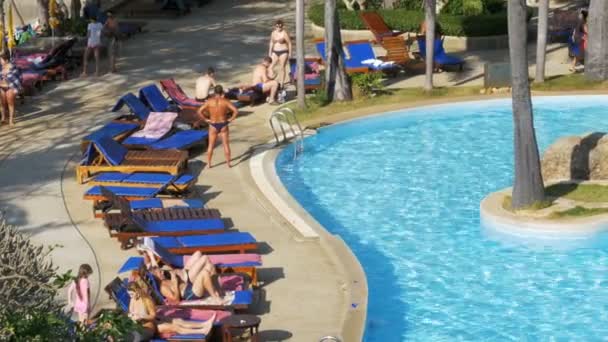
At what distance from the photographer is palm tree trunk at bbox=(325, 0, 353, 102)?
27172 millimetres

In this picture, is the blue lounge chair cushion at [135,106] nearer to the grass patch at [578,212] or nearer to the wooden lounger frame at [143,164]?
the wooden lounger frame at [143,164]

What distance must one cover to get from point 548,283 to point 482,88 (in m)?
11.2

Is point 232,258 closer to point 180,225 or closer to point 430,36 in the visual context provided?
point 180,225

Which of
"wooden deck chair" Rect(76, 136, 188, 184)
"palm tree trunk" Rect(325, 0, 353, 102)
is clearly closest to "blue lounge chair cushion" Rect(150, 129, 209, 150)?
"wooden deck chair" Rect(76, 136, 188, 184)

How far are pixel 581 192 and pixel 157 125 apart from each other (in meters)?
7.95

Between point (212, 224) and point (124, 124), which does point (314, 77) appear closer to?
point (124, 124)

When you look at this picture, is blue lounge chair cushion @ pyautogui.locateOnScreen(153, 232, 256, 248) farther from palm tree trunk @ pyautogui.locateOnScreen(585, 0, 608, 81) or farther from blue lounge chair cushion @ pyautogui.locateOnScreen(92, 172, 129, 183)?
palm tree trunk @ pyautogui.locateOnScreen(585, 0, 608, 81)

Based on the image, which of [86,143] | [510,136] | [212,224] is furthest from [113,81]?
[212,224]

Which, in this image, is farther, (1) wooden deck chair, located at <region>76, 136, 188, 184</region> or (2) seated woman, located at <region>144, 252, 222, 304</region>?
(1) wooden deck chair, located at <region>76, 136, 188, 184</region>

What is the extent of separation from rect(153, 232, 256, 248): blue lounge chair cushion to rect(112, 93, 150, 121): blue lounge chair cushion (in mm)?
6953

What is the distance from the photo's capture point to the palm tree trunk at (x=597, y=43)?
28.6m

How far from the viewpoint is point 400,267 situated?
18.7 metres

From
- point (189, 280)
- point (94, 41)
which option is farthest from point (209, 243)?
point (94, 41)

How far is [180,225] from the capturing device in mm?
18484
